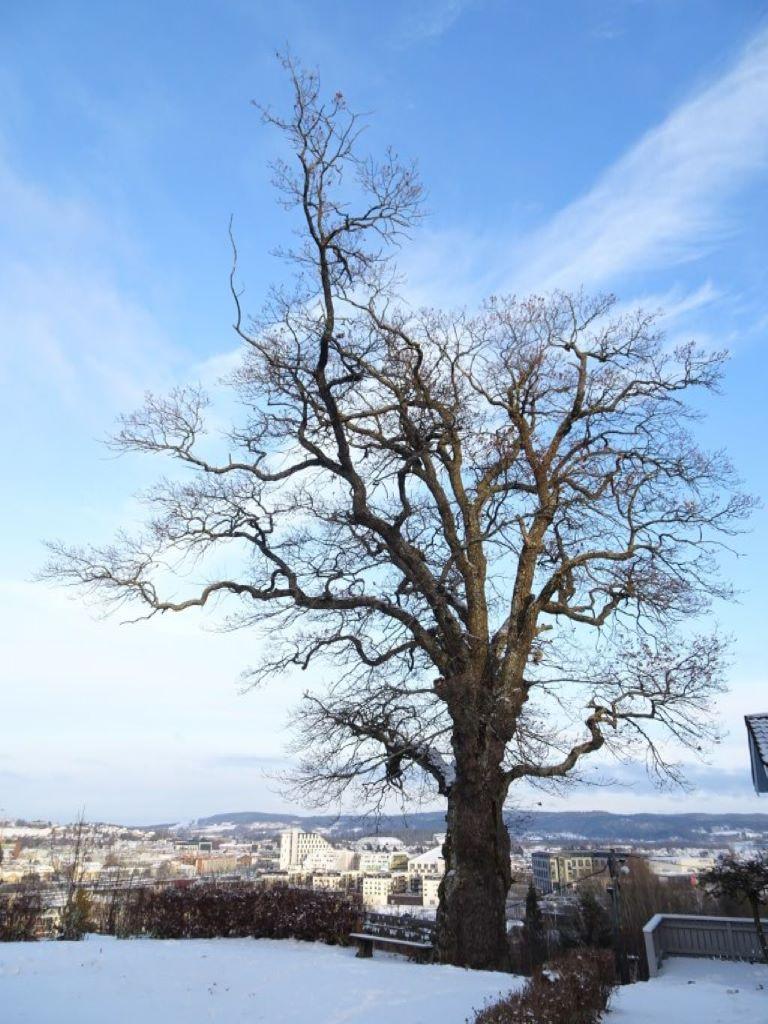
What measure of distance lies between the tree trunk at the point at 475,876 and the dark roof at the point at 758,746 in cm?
595

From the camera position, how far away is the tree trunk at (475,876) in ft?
32.4

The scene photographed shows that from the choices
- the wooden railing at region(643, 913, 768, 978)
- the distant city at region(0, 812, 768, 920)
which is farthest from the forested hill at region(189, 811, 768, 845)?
the wooden railing at region(643, 913, 768, 978)

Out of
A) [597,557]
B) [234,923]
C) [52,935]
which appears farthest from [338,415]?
[52,935]

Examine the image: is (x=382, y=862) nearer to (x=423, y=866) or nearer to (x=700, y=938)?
(x=423, y=866)

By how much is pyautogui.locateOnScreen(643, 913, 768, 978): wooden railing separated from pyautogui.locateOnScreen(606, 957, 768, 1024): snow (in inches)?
15.7

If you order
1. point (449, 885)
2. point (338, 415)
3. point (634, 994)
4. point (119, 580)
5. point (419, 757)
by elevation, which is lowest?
point (634, 994)

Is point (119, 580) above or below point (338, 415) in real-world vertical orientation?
below

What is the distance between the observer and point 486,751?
10961 mm

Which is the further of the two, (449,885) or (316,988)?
(449,885)

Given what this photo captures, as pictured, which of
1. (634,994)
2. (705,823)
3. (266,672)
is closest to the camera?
(634,994)

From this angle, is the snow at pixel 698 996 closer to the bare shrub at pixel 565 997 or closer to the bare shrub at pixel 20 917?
the bare shrub at pixel 565 997

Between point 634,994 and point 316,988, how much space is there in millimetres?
4333

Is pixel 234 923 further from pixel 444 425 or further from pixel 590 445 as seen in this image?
pixel 590 445

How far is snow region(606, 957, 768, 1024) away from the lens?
24.5ft
